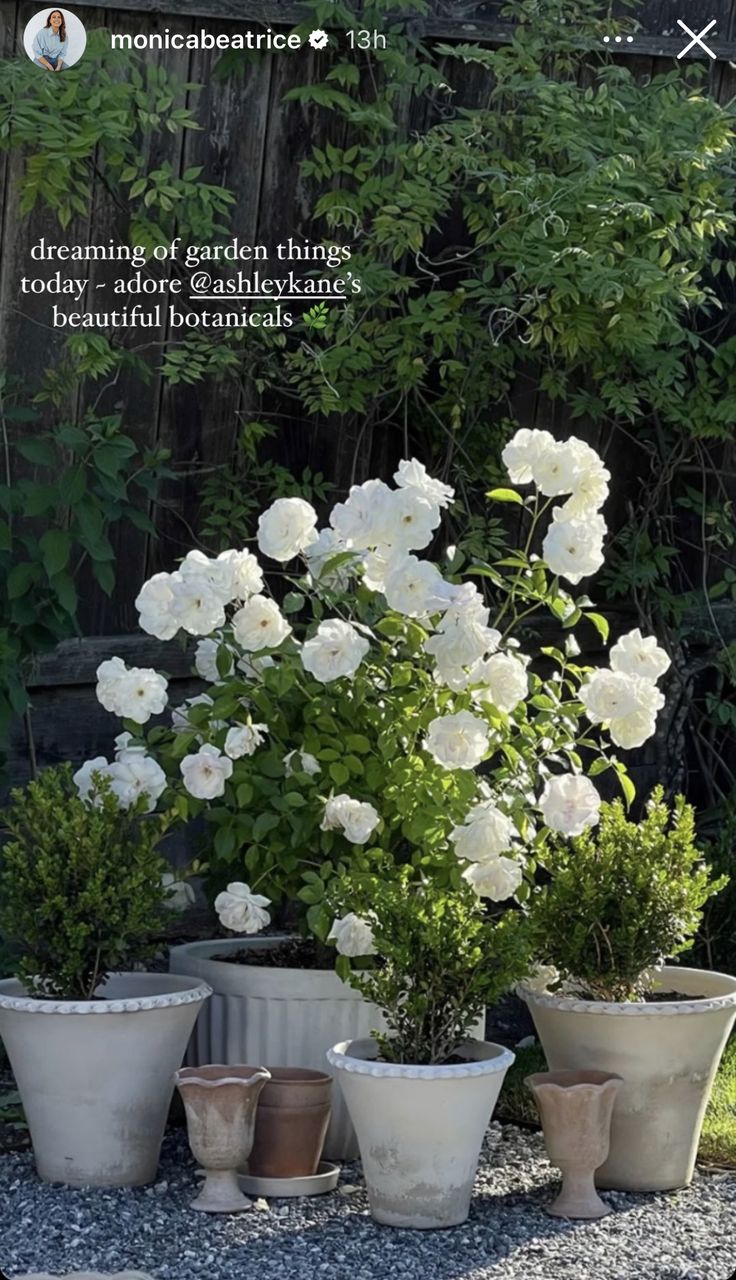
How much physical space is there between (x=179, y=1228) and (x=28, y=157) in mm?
2377

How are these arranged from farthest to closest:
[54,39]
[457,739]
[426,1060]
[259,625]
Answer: [54,39], [259,625], [457,739], [426,1060]

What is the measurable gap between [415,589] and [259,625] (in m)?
0.30

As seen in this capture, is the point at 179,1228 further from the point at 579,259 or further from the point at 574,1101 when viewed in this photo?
the point at 579,259

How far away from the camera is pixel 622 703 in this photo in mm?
2971

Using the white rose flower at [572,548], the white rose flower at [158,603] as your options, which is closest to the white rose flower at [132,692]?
the white rose flower at [158,603]

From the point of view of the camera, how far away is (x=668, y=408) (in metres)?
4.45

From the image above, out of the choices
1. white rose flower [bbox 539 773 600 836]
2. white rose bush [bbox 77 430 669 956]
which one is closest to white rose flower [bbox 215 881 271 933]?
white rose bush [bbox 77 430 669 956]

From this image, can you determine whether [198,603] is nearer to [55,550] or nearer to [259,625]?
[259,625]

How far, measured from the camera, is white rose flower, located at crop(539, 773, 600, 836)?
2.96 m

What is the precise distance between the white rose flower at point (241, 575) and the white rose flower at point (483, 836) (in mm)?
587

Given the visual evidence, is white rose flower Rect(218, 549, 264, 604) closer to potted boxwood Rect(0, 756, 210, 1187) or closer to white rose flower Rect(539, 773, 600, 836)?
potted boxwood Rect(0, 756, 210, 1187)

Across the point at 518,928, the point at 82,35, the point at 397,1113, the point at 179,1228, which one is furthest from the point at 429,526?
the point at 82,35

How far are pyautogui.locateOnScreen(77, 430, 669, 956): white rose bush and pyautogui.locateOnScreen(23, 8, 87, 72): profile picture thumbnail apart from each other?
4.53 feet

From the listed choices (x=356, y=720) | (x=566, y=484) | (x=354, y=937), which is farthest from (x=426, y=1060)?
(x=566, y=484)
